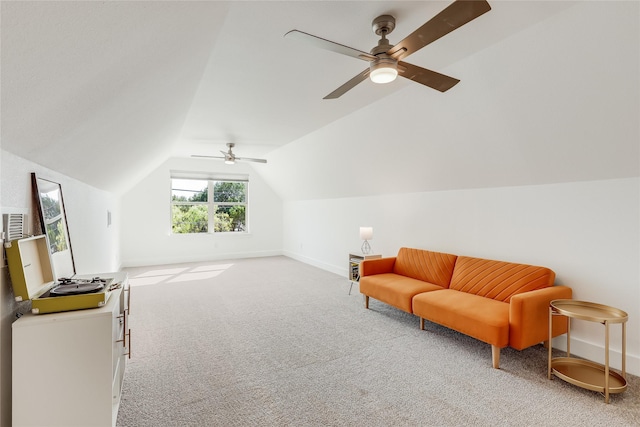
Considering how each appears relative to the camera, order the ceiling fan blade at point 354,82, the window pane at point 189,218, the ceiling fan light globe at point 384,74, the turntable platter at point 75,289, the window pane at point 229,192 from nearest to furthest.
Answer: the turntable platter at point 75,289, the ceiling fan light globe at point 384,74, the ceiling fan blade at point 354,82, the window pane at point 189,218, the window pane at point 229,192

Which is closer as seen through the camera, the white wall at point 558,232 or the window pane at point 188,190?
the white wall at point 558,232

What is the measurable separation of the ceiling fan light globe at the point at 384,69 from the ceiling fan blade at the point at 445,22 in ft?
0.21

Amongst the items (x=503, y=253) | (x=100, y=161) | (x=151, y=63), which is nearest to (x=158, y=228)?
(x=100, y=161)

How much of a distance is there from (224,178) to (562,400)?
7642mm

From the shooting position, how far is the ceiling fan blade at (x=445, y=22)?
4.64 feet

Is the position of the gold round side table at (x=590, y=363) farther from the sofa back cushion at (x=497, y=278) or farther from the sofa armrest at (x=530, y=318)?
the sofa back cushion at (x=497, y=278)

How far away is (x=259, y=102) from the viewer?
357cm

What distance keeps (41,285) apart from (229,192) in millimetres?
6711

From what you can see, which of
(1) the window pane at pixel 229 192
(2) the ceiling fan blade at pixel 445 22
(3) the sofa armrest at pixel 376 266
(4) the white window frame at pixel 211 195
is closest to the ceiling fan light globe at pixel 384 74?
(2) the ceiling fan blade at pixel 445 22

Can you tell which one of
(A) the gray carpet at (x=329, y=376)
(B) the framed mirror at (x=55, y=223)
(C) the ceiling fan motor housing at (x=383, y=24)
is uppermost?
(C) the ceiling fan motor housing at (x=383, y=24)

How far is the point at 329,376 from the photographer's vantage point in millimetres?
2533

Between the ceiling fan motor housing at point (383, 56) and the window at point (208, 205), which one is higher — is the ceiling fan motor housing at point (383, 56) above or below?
above

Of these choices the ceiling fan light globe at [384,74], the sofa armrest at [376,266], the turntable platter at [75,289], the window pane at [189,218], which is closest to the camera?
the turntable platter at [75,289]

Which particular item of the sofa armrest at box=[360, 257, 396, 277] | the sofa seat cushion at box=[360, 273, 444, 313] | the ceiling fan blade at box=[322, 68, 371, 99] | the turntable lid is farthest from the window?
the ceiling fan blade at box=[322, 68, 371, 99]
